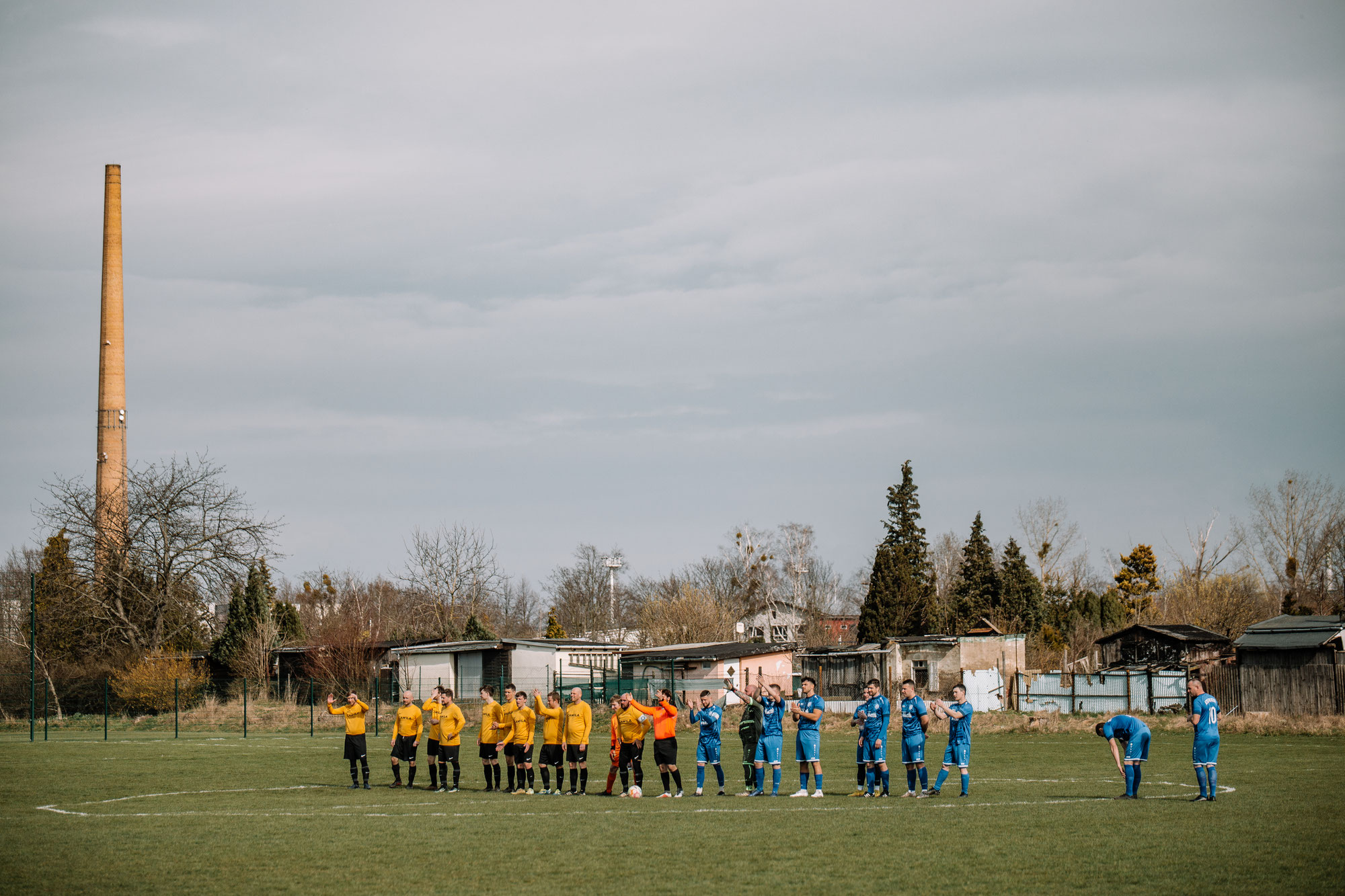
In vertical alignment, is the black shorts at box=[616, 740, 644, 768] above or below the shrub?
above

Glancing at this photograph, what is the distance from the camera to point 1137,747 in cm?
1720

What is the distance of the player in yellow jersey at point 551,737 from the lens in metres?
20.8

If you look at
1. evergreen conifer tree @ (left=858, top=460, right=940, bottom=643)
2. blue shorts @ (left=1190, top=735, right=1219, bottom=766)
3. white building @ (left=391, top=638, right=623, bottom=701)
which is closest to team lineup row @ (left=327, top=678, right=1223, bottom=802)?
blue shorts @ (left=1190, top=735, right=1219, bottom=766)

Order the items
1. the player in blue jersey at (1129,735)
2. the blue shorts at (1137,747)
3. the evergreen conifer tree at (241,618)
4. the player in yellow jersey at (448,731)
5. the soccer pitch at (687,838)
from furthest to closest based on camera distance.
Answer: the evergreen conifer tree at (241,618)
the player in yellow jersey at (448,731)
the blue shorts at (1137,747)
the player in blue jersey at (1129,735)
the soccer pitch at (687,838)

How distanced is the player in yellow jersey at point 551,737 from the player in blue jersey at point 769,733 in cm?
334

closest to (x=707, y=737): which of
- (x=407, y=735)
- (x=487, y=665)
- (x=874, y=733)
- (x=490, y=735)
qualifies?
(x=874, y=733)

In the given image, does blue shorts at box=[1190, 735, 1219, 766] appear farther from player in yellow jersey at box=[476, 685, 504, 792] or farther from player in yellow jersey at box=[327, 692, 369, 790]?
player in yellow jersey at box=[327, 692, 369, 790]

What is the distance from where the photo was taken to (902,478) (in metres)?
74.9

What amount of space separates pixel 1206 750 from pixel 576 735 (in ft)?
33.1

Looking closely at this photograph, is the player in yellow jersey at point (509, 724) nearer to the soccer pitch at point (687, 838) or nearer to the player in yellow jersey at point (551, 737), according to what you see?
the player in yellow jersey at point (551, 737)

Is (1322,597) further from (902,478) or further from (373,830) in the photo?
(373,830)

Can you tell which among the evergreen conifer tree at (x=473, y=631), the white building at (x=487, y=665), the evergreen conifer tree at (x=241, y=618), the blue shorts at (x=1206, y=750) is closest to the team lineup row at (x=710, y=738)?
the blue shorts at (x=1206, y=750)

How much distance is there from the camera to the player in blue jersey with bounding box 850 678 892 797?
18.8 meters

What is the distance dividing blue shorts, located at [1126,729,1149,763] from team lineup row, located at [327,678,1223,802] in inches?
0.8
